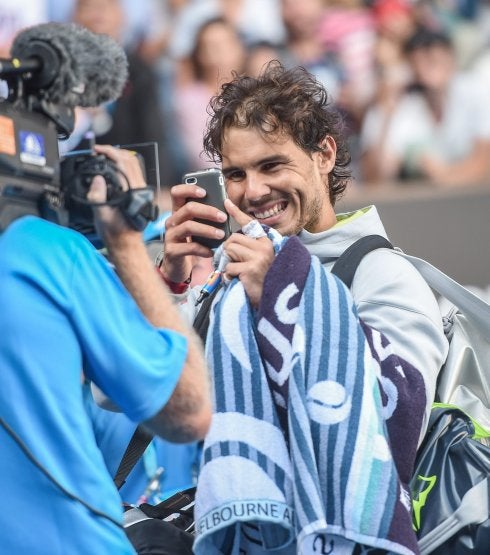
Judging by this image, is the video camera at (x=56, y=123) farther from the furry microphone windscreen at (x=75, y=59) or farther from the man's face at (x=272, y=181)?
the man's face at (x=272, y=181)

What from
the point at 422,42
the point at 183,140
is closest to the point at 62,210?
the point at 183,140

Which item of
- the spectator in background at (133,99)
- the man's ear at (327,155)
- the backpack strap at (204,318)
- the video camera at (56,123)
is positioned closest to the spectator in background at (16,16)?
the spectator in background at (133,99)

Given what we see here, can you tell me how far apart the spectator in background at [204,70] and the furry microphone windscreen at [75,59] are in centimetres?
388

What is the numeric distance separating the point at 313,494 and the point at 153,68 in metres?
4.13

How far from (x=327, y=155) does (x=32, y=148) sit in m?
1.27

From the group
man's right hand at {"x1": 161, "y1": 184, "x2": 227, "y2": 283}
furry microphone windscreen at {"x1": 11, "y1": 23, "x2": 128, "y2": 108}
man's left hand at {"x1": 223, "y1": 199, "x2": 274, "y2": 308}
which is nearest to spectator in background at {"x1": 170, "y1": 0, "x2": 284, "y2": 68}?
man's right hand at {"x1": 161, "y1": 184, "x2": 227, "y2": 283}

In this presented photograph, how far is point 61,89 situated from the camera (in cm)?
169

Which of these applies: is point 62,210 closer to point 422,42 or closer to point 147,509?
point 147,509

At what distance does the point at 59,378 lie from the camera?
1.60 m

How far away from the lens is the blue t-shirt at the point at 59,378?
1.58 m

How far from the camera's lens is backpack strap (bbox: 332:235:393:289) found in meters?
2.34

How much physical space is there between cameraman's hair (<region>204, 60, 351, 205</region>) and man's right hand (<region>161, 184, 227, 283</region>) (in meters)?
0.24

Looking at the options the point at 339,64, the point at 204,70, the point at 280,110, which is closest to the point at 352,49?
the point at 339,64

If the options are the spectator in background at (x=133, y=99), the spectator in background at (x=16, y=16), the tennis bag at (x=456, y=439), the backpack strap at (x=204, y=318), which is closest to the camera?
the tennis bag at (x=456, y=439)
